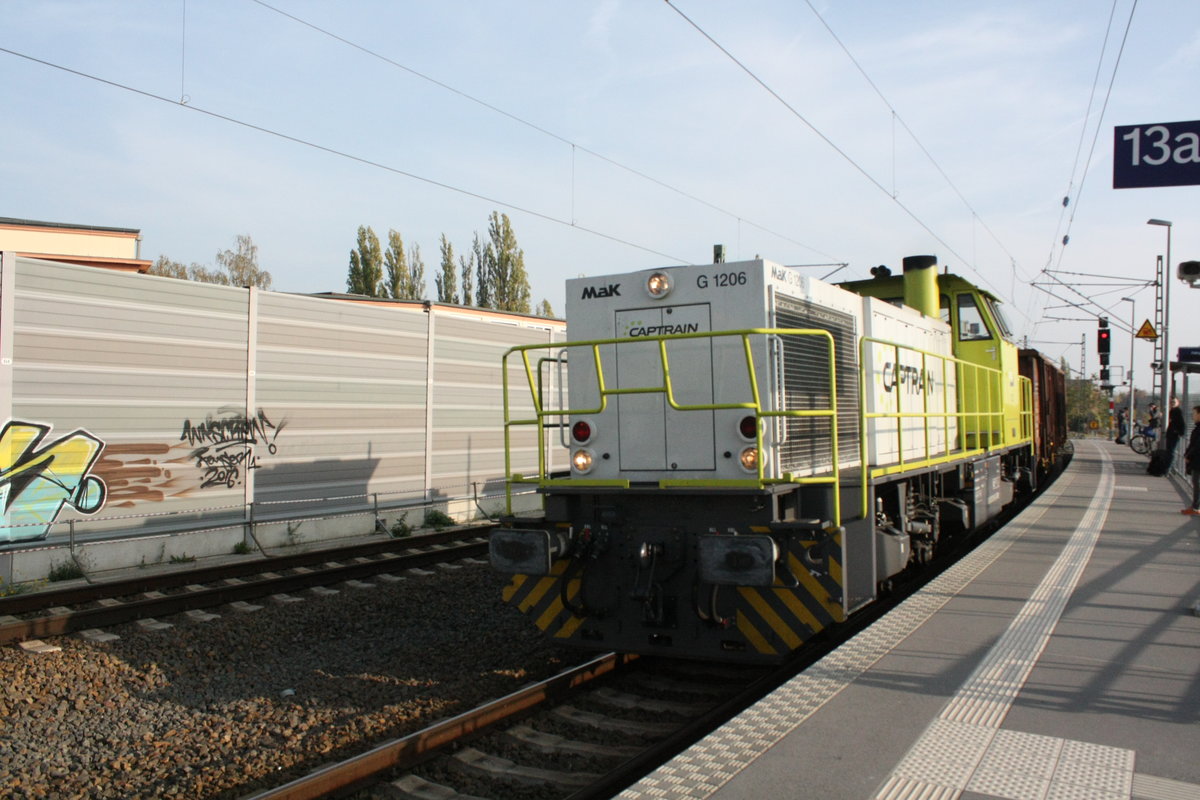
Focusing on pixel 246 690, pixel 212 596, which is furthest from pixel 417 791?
pixel 212 596

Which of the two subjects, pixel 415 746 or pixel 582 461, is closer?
pixel 415 746

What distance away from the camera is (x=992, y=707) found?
4.04m

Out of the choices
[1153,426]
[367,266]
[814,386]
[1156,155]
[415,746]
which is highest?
[367,266]

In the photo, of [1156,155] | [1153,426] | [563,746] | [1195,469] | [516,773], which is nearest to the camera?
[516,773]

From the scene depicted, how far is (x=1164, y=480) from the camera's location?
17.0 m

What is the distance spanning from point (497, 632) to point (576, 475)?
171cm

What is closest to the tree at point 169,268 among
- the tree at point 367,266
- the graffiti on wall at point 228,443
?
the tree at point 367,266

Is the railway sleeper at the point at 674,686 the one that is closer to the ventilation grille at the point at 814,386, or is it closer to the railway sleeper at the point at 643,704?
the railway sleeper at the point at 643,704

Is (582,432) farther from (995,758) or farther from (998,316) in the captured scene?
(998,316)

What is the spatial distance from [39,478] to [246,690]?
5208 millimetres

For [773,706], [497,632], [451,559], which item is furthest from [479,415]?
[773,706]

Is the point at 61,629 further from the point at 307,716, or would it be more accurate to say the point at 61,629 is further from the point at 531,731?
the point at 531,731

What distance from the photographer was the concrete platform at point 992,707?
3.23 m

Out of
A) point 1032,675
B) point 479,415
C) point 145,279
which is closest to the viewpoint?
point 1032,675
